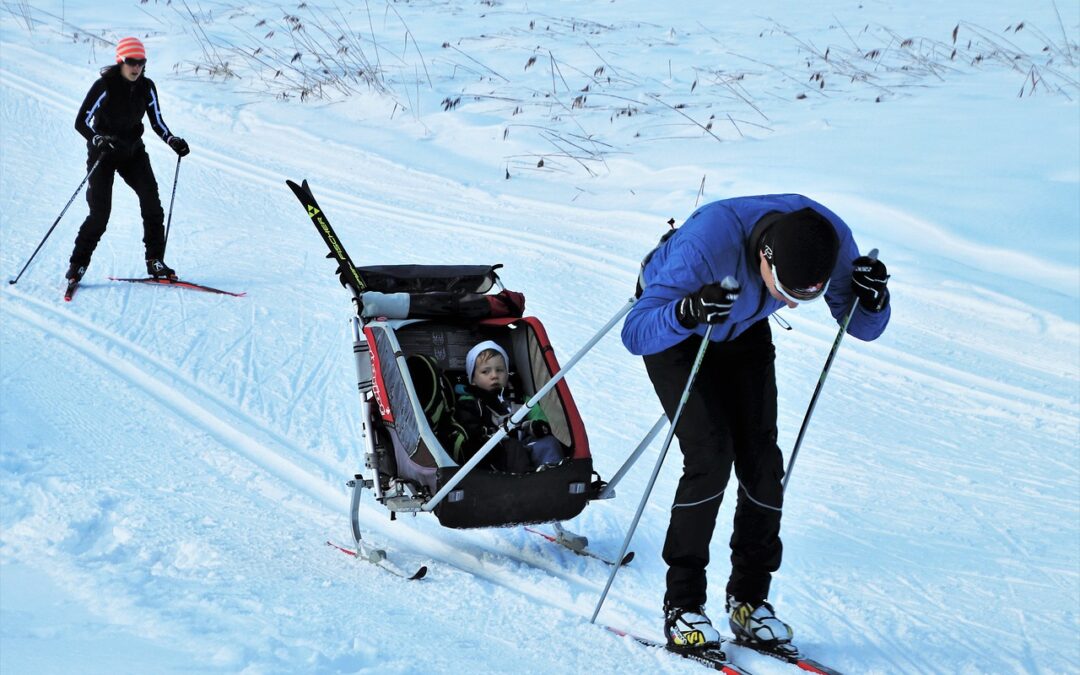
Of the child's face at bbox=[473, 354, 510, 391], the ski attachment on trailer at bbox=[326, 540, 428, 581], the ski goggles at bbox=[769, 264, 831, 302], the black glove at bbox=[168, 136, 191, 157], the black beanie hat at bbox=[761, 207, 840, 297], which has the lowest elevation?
the ski attachment on trailer at bbox=[326, 540, 428, 581]

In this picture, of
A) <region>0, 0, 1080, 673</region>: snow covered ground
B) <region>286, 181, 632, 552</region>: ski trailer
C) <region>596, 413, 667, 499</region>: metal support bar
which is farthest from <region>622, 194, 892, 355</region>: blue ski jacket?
<region>0, 0, 1080, 673</region>: snow covered ground

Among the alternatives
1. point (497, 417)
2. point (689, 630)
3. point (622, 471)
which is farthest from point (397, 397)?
point (689, 630)

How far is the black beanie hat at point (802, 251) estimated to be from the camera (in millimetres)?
3256

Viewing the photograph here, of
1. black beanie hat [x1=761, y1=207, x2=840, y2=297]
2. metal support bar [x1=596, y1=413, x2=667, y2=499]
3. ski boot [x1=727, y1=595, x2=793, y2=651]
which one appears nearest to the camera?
black beanie hat [x1=761, y1=207, x2=840, y2=297]

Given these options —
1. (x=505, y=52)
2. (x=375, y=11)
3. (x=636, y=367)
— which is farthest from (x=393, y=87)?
(x=636, y=367)

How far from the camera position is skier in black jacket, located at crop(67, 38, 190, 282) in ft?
26.3

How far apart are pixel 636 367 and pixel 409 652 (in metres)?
3.76

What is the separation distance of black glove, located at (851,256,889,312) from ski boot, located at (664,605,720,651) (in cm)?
123

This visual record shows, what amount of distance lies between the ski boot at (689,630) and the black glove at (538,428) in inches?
46.5

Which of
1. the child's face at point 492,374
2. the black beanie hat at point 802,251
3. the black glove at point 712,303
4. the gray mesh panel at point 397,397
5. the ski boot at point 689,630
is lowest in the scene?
the ski boot at point 689,630

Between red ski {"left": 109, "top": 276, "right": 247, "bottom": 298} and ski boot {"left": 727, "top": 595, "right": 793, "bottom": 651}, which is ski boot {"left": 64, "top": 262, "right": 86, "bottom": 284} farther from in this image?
ski boot {"left": 727, "top": 595, "right": 793, "bottom": 651}

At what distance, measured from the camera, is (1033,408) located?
654 centimetres

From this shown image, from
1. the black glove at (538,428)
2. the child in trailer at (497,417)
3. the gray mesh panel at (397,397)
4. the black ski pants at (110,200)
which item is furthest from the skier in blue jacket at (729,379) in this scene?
the black ski pants at (110,200)

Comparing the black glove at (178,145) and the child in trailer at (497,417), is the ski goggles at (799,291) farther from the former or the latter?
the black glove at (178,145)
